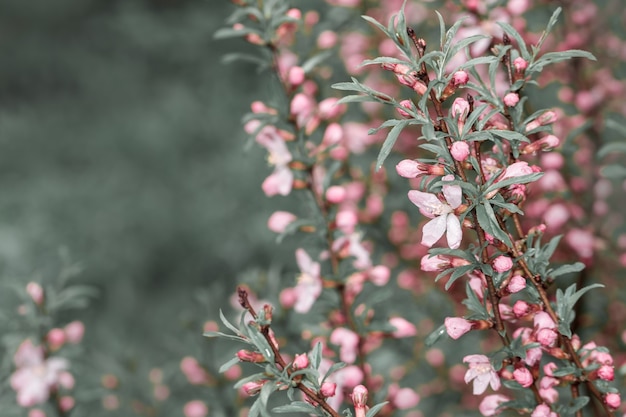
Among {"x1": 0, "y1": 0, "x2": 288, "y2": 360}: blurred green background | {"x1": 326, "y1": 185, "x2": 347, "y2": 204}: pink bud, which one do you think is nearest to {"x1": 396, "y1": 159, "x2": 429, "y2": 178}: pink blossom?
{"x1": 326, "y1": 185, "x2": 347, "y2": 204}: pink bud

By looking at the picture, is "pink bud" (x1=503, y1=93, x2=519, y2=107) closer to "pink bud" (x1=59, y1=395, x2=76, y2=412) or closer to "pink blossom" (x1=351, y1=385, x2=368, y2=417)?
"pink blossom" (x1=351, y1=385, x2=368, y2=417)

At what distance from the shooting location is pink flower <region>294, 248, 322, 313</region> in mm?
926

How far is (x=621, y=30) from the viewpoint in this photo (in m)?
1.39

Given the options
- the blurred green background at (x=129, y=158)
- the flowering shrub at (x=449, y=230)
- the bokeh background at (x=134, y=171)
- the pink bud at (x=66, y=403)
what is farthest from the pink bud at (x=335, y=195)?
the blurred green background at (x=129, y=158)

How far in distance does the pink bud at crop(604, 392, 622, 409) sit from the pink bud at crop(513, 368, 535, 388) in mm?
78

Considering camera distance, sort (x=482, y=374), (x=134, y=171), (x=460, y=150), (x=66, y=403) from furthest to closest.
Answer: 1. (x=134, y=171)
2. (x=66, y=403)
3. (x=482, y=374)
4. (x=460, y=150)

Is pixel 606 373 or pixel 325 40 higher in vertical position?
pixel 325 40

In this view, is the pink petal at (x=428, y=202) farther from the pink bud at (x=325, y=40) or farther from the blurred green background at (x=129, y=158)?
the blurred green background at (x=129, y=158)

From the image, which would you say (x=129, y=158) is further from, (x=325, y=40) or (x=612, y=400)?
(x=612, y=400)

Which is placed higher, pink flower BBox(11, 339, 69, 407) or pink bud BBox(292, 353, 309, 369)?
pink bud BBox(292, 353, 309, 369)

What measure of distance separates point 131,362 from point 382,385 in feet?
1.67

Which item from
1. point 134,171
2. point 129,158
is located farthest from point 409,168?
point 129,158

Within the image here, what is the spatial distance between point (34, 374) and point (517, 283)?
2.40ft

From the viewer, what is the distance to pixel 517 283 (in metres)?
0.62
